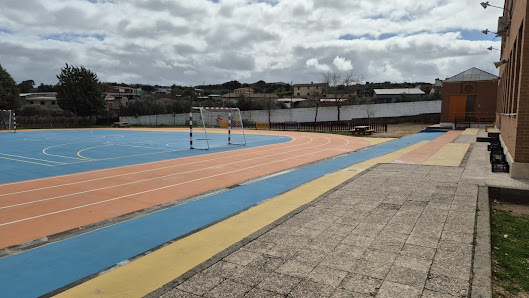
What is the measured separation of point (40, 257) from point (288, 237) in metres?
3.72

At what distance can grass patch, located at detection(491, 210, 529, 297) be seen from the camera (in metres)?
3.78

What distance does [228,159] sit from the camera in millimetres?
15633

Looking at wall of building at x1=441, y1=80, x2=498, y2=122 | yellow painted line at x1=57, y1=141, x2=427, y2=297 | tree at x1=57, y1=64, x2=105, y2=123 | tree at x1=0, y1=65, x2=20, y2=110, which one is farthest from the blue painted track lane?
tree at x1=0, y1=65, x2=20, y2=110

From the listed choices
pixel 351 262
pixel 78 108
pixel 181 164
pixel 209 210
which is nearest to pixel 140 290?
pixel 351 262

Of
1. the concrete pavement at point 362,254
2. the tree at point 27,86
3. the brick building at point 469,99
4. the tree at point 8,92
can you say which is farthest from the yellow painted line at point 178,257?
the tree at point 27,86

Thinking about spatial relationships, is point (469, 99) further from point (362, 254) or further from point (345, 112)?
point (362, 254)

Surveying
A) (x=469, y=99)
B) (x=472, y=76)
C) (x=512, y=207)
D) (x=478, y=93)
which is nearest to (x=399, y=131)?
(x=469, y=99)

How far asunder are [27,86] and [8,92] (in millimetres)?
75827

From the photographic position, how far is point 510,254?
4.65 m

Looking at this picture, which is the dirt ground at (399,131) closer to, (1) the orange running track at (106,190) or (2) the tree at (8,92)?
(1) the orange running track at (106,190)

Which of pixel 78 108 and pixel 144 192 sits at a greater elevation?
pixel 78 108

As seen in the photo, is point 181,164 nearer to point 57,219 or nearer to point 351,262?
point 57,219

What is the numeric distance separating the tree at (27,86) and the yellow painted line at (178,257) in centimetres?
13210

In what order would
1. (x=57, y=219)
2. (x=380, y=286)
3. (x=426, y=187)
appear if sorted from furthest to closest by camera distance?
Answer: (x=426, y=187), (x=57, y=219), (x=380, y=286)
